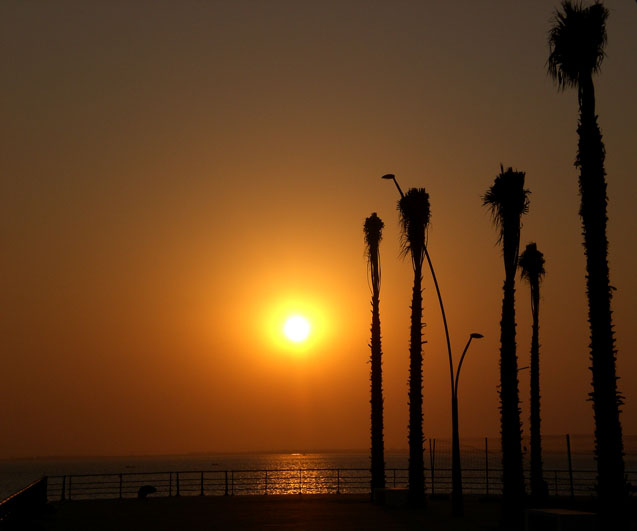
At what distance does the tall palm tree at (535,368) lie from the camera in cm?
4858

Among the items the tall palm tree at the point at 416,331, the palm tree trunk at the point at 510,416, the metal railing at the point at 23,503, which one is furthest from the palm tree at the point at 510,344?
the metal railing at the point at 23,503

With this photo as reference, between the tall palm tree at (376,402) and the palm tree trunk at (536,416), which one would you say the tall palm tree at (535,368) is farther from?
the tall palm tree at (376,402)

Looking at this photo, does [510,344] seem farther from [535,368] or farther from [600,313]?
[535,368]

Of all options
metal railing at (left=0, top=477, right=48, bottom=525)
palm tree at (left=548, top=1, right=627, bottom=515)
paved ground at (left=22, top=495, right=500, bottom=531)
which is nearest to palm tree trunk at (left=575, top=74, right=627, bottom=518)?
palm tree at (left=548, top=1, right=627, bottom=515)

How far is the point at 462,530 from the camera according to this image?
104 ft

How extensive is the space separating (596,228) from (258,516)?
18992mm

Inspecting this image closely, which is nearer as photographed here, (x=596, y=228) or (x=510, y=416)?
(x=596, y=228)

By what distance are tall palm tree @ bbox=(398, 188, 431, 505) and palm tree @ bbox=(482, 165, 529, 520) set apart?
8.45 m

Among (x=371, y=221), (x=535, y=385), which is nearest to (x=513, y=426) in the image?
(x=535, y=385)

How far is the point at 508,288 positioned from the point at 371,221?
66.2 feet

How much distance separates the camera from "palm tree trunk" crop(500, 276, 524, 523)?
34062 millimetres

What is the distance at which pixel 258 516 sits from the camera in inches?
1478

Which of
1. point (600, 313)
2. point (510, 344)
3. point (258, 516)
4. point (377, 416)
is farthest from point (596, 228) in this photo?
point (377, 416)

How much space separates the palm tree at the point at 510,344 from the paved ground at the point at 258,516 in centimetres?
165
